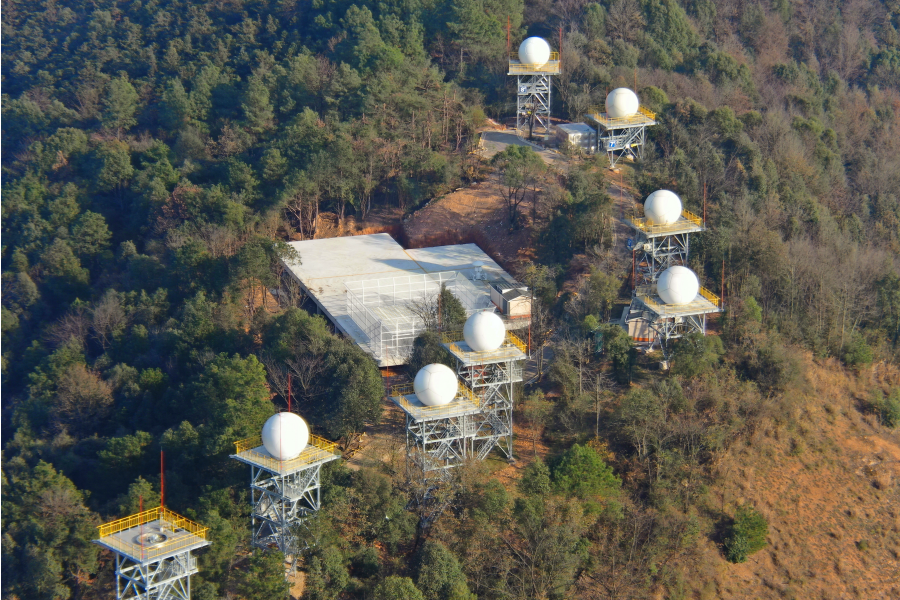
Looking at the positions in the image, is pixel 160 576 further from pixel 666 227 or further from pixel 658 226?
pixel 666 227

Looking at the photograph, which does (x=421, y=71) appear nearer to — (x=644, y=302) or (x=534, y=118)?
(x=534, y=118)

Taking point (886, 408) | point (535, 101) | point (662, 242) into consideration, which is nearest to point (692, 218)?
point (662, 242)

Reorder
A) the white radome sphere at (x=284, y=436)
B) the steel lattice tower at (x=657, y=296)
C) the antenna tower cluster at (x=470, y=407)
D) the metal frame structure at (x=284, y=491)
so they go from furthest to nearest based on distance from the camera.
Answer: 1. the steel lattice tower at (x=657, y=296)
2. the antenna tower cluster at (x=470, y=407)
3. the metal frame structure at (x=284, y=491)
4. the white radome sphere at (x=284, y=436)

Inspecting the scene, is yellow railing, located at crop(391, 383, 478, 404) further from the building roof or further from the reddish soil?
the reddish soil

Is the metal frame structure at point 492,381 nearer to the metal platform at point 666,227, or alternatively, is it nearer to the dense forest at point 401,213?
the dense forest at point 401,213

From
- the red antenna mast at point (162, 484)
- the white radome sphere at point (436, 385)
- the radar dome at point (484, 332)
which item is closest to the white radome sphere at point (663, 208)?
the radar dome at point (484, 332)

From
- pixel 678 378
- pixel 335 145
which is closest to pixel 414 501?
pixel 678 378
